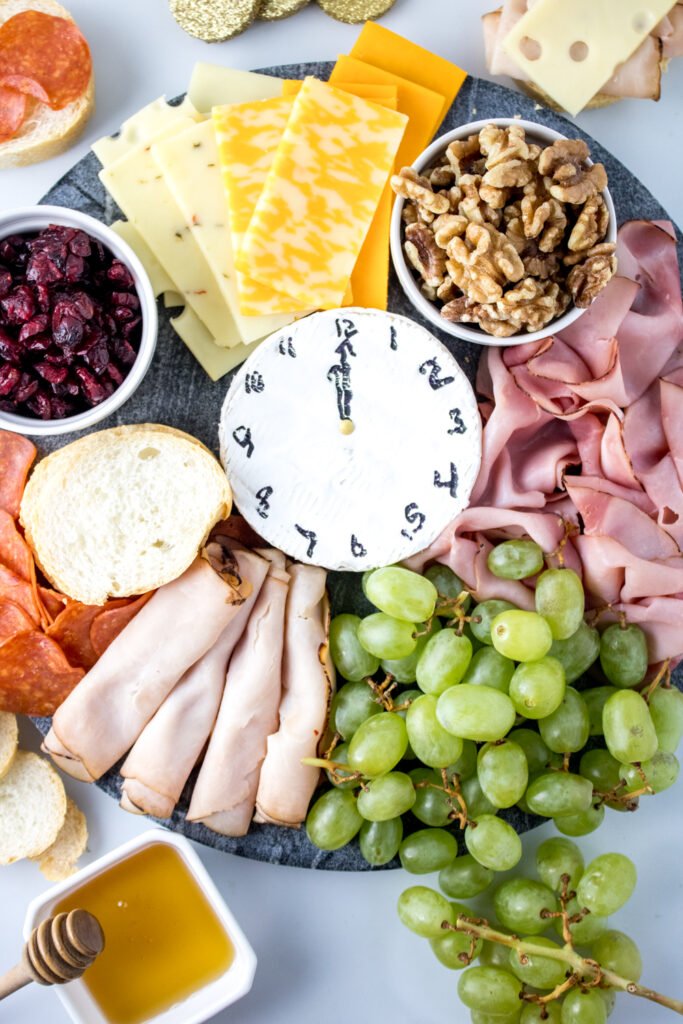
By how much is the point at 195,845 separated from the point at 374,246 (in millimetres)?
1128

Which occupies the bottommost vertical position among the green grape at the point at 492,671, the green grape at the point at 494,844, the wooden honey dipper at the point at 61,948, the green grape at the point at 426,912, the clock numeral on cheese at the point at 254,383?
the wooden honey dipper at the point at 61,948

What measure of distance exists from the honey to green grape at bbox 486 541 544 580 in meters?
0.73

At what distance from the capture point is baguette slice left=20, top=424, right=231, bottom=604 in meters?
1.53

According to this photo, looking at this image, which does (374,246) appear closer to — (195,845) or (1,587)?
(1,587)

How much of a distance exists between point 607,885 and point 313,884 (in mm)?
557

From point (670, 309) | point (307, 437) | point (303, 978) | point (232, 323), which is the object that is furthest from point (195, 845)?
point (670, 309)

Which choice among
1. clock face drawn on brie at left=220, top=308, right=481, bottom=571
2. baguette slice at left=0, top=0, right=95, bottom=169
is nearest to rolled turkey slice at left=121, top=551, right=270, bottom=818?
clock face drawn on brie at left=220, top=308, right=481, bottom=571

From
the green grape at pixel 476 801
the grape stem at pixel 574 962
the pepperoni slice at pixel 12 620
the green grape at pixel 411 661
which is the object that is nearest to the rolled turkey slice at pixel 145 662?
the pepperoni slice at pixel 12 620

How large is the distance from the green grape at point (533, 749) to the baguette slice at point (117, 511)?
63cm

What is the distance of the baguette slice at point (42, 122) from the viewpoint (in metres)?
1.63

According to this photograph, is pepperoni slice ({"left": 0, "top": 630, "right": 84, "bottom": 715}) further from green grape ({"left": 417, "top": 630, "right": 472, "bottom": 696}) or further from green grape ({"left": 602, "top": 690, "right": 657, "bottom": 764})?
green grape ({"left": 602, "top": 690, "right": 657, "bottom": 764})

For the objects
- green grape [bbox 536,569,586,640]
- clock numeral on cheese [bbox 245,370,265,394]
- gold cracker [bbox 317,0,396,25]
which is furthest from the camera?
gold cracker [bbox 317,0,396,25]

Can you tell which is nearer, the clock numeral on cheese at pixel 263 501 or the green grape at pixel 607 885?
the green grape at pixel 607 885

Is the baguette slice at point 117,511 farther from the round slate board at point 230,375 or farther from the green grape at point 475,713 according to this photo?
the green grape at point 475,713
